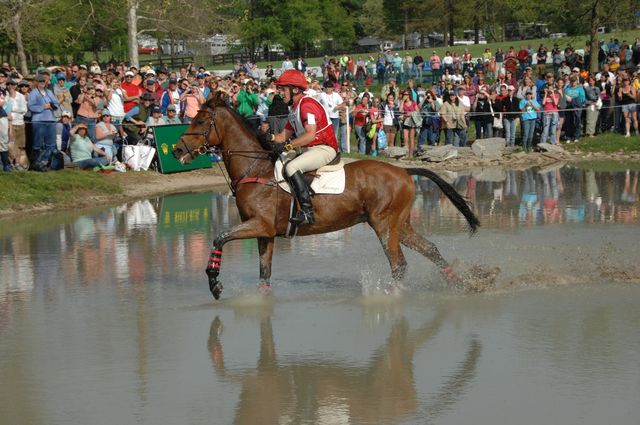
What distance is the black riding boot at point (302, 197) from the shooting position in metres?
11.6

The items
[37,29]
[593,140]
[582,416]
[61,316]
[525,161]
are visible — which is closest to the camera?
[582,416]

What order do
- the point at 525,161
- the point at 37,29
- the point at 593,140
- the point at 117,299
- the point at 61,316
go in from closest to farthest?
1. the point at 61,316
2. the point at 117,299
3. the point at 525,161
4. the point at 593,140
5. the point at 37,29

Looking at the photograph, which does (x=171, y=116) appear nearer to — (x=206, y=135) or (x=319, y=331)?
(x=206, y=135)

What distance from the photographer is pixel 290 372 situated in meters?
9.12

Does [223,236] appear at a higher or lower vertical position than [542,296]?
higher

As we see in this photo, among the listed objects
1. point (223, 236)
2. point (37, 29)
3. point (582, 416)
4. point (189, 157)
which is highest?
point (37, 29)

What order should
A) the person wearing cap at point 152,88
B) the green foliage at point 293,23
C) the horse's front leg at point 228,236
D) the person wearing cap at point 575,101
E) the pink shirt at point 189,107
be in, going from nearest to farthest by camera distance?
the horse's front leg at point 228,236 < the pink shirt at point 189,107 < the person wearing cap at point 152,88 < the person wearing cap at point 575,101 < the green foliage at point 293,23

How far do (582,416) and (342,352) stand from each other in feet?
8.64

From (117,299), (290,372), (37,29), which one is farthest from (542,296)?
(37,29)

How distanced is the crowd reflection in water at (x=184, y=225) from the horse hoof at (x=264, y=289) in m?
1.73

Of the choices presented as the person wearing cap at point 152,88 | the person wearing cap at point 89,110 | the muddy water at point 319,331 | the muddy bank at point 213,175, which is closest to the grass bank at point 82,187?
the muddy bank at point 213,175

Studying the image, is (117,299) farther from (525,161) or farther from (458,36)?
(458,36)

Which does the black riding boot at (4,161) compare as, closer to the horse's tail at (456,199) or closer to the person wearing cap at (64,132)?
the person wearing cap at (64,132)

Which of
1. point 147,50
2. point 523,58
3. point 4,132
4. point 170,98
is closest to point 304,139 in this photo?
point 4,132
